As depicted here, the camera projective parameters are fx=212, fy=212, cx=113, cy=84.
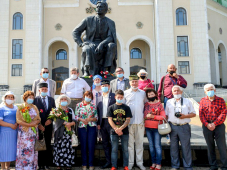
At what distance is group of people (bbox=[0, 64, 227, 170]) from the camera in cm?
407

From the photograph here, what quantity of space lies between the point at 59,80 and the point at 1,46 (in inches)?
287

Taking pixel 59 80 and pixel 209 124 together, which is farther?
pixel 59 80

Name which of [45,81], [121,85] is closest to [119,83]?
[121,85]

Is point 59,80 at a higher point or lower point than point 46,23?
lower

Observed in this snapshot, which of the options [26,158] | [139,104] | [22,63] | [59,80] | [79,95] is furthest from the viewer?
[59,80]

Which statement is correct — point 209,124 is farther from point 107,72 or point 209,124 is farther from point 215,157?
point 107,72

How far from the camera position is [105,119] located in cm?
448

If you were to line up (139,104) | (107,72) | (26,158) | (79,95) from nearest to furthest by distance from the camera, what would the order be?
(26,158), (139,104), (79,95), (107,72)

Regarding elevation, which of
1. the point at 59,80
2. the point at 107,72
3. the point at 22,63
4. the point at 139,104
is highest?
the point at 22,63

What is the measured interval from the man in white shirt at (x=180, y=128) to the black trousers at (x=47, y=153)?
2.51 meters

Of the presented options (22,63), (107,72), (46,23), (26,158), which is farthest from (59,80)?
(26,158)

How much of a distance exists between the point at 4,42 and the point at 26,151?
74.4 ft

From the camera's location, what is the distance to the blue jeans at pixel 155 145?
4.13 meters

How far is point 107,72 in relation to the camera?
6.02 m
